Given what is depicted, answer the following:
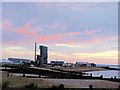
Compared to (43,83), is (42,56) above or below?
above

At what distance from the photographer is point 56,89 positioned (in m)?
19.5

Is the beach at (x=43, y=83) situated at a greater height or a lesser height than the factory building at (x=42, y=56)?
lesser

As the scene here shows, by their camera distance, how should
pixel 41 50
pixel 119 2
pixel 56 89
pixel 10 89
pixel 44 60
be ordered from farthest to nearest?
pixel 44 60, pixel 41 50, pixel 56 89, pixel 10 89, pixel 119 2

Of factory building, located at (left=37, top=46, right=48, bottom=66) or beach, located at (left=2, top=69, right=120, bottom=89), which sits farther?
factory building, located at (left=37, top=46, right=48, bottom=66)

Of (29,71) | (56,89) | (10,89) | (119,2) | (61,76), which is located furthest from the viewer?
(29,71)

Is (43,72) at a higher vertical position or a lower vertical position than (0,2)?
lower

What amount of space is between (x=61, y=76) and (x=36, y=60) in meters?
38.0

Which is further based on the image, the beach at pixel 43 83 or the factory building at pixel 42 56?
the factory building at pixel 42 56

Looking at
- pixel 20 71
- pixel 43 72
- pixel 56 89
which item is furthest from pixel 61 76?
pixel 56 89

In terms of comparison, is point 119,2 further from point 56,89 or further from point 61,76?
point 61,76

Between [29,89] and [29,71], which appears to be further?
[29,71]

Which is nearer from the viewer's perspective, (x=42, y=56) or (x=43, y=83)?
(x=43, y=83)

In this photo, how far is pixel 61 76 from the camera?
4450 centimetres

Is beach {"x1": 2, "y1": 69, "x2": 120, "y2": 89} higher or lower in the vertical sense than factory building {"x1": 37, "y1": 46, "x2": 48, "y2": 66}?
lower
